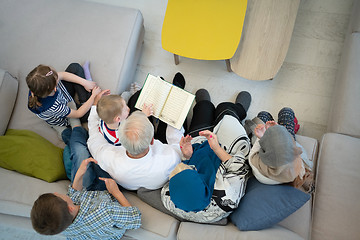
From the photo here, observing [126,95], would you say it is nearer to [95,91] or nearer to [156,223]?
[95,91]

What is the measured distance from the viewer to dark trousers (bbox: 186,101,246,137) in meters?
2.16

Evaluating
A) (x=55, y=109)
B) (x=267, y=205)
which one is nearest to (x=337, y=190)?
(x=267, y=205)

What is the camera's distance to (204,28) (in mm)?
2262

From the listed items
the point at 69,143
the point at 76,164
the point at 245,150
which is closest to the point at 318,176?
the point at 245,150

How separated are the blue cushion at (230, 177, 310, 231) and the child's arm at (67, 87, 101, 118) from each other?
1387 millimetres

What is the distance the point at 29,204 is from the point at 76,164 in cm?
38

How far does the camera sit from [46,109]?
200 cm

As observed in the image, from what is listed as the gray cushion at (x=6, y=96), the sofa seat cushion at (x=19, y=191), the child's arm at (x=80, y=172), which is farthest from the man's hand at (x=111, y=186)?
the gray cushion at (x=6, y=96)

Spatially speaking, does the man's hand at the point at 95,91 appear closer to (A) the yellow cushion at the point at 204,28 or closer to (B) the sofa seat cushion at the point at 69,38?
(B) the sofa seat cushion at the point at 69,38

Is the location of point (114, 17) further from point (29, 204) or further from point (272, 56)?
point (29, 204)

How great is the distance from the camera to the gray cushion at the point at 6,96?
2107mm

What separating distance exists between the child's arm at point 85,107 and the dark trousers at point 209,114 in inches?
32.2

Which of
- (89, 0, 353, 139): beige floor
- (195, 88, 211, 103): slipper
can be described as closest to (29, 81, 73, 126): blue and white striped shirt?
(89, 0, 353, 139): beige floor

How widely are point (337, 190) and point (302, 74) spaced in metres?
1.16
